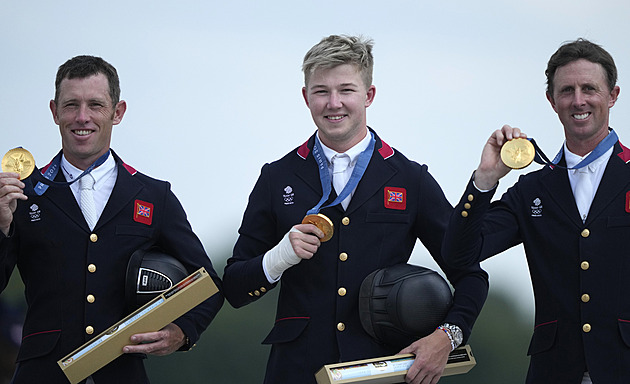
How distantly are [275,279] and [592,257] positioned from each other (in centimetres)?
132

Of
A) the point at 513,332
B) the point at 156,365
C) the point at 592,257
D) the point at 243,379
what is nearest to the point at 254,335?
the point at 243,379

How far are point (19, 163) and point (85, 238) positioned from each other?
1.40ft

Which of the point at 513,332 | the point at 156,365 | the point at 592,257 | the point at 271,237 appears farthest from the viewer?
the point at 513,332

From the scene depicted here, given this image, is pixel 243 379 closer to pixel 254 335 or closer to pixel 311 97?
pixel 254 335

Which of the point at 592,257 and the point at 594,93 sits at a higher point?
the point at 594,93

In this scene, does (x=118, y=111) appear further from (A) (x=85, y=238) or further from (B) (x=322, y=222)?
(B) (x=322, y=222)

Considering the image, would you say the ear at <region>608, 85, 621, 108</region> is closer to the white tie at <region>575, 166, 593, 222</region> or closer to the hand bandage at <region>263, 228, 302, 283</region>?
the white tie at <region>575, 166, 593, 222</region>

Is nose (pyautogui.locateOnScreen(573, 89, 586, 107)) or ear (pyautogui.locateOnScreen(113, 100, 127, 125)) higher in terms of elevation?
ear (pyautogui.locateOnScreen(113, 100, 127, 125))

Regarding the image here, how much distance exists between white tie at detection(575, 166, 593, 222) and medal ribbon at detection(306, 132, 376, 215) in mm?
905

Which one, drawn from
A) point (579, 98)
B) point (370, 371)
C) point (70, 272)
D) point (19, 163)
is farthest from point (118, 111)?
point (579, 98)

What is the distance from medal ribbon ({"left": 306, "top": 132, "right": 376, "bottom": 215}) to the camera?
3.44 m

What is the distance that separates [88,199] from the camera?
366 centimetres

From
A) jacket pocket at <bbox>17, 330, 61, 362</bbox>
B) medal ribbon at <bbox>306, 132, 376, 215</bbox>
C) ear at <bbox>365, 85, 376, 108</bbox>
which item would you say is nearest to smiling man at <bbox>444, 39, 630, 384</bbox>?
medal ribbon at <bbox>306, 132, 376, 215</bbox>

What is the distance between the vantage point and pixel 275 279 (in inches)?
134
